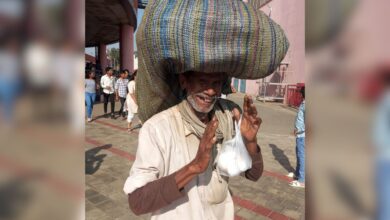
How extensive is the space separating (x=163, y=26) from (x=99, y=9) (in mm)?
15841

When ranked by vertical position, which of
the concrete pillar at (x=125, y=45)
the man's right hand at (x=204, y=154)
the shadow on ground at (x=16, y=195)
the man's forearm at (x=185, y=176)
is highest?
the concrete pillar at (x=125, y=45)

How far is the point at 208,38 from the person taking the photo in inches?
47.9

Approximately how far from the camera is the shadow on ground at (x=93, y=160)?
5027 mm

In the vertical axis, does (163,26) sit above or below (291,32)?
below

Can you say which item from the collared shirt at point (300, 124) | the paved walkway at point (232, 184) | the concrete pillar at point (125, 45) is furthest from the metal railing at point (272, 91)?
the collared shirt at point (300, 124)

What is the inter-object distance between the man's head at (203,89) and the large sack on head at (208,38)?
81mm

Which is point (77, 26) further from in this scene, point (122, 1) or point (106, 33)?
point (106, 33)

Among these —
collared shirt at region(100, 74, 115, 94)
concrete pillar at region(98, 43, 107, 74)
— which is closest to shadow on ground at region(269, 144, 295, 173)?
collared shirt at region(100, 74, 115, 94)

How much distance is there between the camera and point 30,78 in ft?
1.50

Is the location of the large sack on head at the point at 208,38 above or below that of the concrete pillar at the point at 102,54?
below

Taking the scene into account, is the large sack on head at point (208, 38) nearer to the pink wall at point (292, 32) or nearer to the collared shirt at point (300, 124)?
the collared shirt at point (300, 124)

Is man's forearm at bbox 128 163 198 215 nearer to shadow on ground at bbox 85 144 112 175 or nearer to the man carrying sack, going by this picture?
the man carrying sack

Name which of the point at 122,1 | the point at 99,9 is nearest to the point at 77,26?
the point at 122,1

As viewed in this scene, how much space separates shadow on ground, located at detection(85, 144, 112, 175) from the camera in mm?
5027
